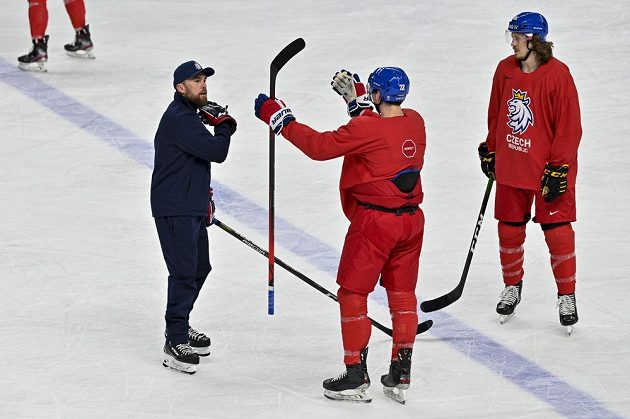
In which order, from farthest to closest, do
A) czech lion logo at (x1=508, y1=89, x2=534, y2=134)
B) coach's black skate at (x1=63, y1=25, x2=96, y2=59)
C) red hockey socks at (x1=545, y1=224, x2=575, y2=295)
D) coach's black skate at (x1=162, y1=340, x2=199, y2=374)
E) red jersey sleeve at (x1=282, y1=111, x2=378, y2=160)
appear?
1. coach's black skate at (x1=63, y1=25, x2=96, y2=59)
2. red hockey socks at (x1=545, y1=224, x2=575, y2=295)
3. czech lion logo at (x1=508, y1=89, x2=534, y2=134)
4. coach's black skate at (x1=162, y1=340, x2=199, y2=374)
5. red jersey sleeve at (x1=282, y1=111, x2=378, y2=160)

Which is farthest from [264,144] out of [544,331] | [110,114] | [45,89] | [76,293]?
[544,331]

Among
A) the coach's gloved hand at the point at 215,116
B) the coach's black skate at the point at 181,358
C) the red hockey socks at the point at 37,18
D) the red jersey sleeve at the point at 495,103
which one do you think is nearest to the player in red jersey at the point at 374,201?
the coach's gloved hand at the point at 215,116

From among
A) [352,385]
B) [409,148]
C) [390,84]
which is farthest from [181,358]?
[390,84]

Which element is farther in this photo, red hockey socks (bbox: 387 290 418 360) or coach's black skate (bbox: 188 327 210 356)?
coach's black skate (bbox: 188 327 210 356)

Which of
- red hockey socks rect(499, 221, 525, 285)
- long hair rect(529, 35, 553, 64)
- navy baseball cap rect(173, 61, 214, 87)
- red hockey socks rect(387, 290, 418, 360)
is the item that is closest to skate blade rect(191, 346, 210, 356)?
red hockey socks rect(387, 290, 418, 360)

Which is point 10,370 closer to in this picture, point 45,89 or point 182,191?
point 182,191

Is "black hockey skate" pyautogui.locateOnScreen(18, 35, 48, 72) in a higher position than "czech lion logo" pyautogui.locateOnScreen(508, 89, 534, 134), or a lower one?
lower

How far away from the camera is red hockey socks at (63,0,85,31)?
29.6 ft

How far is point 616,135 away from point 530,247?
1.79 meters

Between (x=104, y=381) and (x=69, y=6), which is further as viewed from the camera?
(x=69, y=6)

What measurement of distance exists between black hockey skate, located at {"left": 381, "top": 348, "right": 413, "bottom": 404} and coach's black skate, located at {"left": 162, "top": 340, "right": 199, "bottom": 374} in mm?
744

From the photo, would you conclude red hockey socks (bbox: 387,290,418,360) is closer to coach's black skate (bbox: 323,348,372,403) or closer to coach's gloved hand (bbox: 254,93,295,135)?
coach's black skate (bbox: 323,348,372,403)

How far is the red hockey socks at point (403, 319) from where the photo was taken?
4.75 metres

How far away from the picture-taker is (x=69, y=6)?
9047 millimetres
